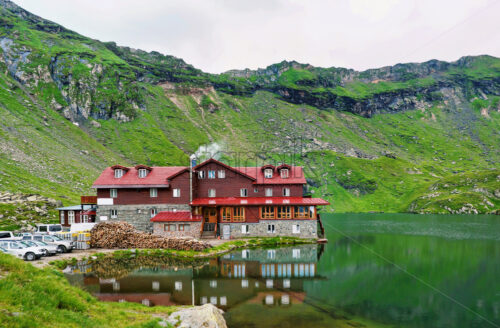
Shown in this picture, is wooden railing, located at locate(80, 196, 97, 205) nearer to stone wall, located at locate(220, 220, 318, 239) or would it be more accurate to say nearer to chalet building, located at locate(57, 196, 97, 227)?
chalet building, located at locate(57, 196, 97, 227)

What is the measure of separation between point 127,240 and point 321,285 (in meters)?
30.4

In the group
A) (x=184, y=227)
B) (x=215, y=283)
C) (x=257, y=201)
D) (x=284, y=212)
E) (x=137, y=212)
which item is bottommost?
(x=215, y=283)

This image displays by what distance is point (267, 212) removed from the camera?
5781 centimetres

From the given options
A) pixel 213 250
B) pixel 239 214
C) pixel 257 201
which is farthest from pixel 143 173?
pixel 213 250

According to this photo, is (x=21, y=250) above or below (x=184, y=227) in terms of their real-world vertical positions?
above

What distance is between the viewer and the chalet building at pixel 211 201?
57125 millimetres

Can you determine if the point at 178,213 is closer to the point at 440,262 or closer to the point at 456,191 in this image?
the point at 440,262

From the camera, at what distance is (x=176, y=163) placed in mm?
187750

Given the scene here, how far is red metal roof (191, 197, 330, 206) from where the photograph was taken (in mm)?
56875

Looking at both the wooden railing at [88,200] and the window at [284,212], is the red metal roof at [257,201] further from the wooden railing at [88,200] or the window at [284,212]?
the wooden railing at [88,200]

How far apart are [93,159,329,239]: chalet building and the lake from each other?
883cm

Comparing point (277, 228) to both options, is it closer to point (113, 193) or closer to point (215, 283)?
point (215, 283)

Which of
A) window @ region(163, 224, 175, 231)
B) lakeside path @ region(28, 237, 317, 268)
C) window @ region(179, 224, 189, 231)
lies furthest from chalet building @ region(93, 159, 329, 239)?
lakeside path @ region(28, 237, 317, 268)

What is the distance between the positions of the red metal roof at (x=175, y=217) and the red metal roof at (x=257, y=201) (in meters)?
2.53
